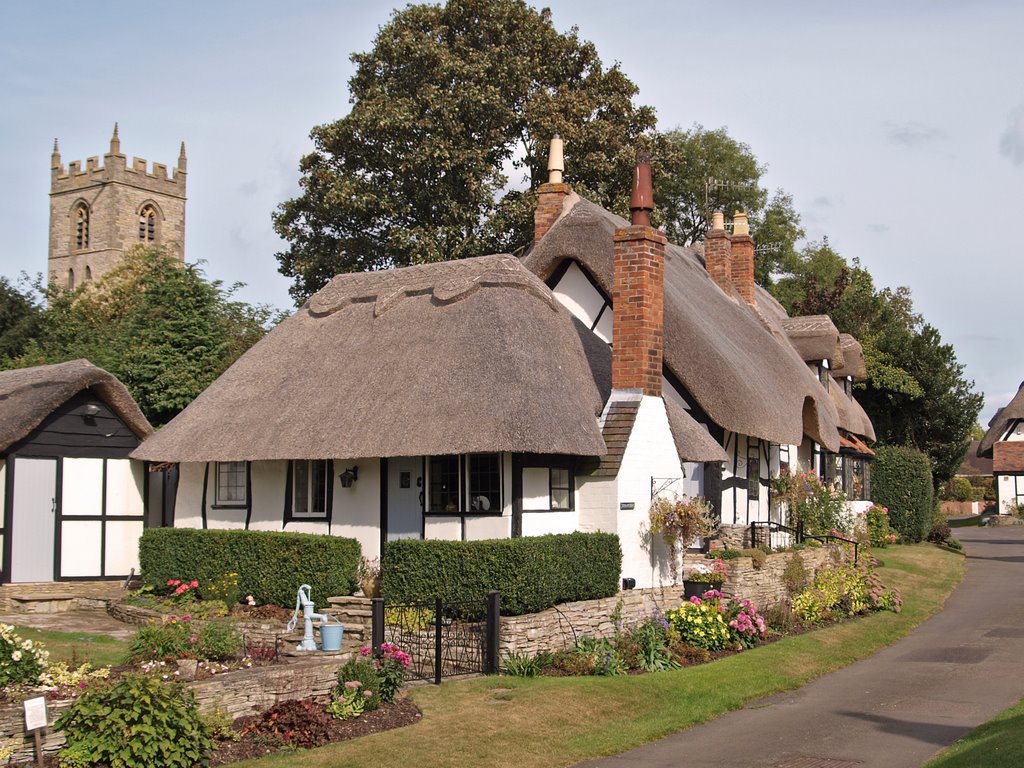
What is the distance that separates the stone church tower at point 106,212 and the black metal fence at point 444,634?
77587mm

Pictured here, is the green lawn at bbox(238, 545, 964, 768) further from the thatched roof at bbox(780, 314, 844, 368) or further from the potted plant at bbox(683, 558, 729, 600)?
the thatched roof at bbox(780, 314, 844, 368)

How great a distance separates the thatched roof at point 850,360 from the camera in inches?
1539

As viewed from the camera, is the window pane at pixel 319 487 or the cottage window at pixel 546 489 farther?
the window pane at pixel 319 487

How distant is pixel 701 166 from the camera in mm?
53969

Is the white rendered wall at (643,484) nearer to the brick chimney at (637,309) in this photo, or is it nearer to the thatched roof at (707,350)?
the brick chimney at (637,309)

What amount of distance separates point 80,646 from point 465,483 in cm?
620

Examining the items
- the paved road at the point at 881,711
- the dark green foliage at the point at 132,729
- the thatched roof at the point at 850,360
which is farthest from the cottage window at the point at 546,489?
the thatched roof at the point at 850,360

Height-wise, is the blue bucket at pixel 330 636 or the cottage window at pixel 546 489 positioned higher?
the cottage window at pixel 546 489

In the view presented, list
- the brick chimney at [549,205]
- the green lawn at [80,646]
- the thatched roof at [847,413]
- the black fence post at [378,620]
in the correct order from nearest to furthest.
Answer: the black fence post at [378,620], the green lawn at [80,646], the brick chimney at [549,205], the thatched roof at [847,413]

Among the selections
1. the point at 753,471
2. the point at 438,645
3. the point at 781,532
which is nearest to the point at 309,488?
the point at 438,645

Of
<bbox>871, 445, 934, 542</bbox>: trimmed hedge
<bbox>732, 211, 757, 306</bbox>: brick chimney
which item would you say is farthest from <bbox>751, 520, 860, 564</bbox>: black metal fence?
<bbox>871, 445, 934, 542</bbox>: trimmed hedge

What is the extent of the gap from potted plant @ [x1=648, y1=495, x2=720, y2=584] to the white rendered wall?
0.19 metres

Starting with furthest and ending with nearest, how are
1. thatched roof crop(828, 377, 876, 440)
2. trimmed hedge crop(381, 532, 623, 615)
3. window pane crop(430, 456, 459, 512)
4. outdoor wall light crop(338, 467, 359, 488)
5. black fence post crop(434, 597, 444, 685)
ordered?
thatched roof crop(828, 377, 876, 440) < outdoor wall light crop(338, 467, 359, 488) < window pane crop(430, 456, 459, 512) < trimmed hedge crop(381, 532, 623, 615) < black fence post crop(434, 597, 444, 685)

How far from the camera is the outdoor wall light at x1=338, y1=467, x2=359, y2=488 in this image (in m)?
19.6
